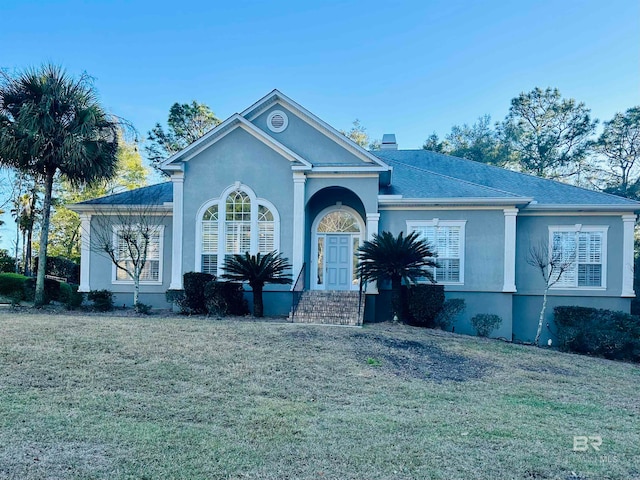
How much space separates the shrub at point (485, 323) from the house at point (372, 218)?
0.53 m

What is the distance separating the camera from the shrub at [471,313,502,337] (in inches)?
573

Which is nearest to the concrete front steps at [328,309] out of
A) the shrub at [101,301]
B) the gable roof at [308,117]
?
the gable roof at [308,117]

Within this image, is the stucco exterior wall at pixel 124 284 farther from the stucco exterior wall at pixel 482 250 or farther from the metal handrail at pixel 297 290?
the stucco exterior wall at pixel 482 250

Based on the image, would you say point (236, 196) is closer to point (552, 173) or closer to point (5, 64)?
point (5, 64)

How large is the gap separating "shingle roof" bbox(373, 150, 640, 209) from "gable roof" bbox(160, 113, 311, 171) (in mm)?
3735

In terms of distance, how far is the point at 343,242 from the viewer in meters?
16.5

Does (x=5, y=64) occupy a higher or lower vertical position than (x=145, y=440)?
higher

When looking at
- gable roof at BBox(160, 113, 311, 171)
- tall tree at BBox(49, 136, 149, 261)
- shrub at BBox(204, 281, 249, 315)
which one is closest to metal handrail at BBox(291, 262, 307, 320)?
shrub at BBox(204, 281, 249, 315)

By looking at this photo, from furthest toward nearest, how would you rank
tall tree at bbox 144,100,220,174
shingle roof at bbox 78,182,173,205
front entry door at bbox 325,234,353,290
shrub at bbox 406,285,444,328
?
tall tree at bbox 144,100,220,174, shingle roof at bbox 78,182,173,205, front entry door at bbox 325,234,353,290, shrub at bbox 406,285,444,328

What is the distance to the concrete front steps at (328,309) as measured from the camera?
13227mm

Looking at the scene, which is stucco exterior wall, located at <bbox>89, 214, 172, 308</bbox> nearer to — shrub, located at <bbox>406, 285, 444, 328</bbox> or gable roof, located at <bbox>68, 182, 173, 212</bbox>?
gable roof, located at <bbox>68, 182, 173, 212</bbox>

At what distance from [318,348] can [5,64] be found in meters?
13.5

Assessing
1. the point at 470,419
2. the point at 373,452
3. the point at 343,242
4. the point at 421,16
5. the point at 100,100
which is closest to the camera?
the point at 373,452

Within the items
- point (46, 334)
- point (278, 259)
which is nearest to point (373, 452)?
point (46, 334)
